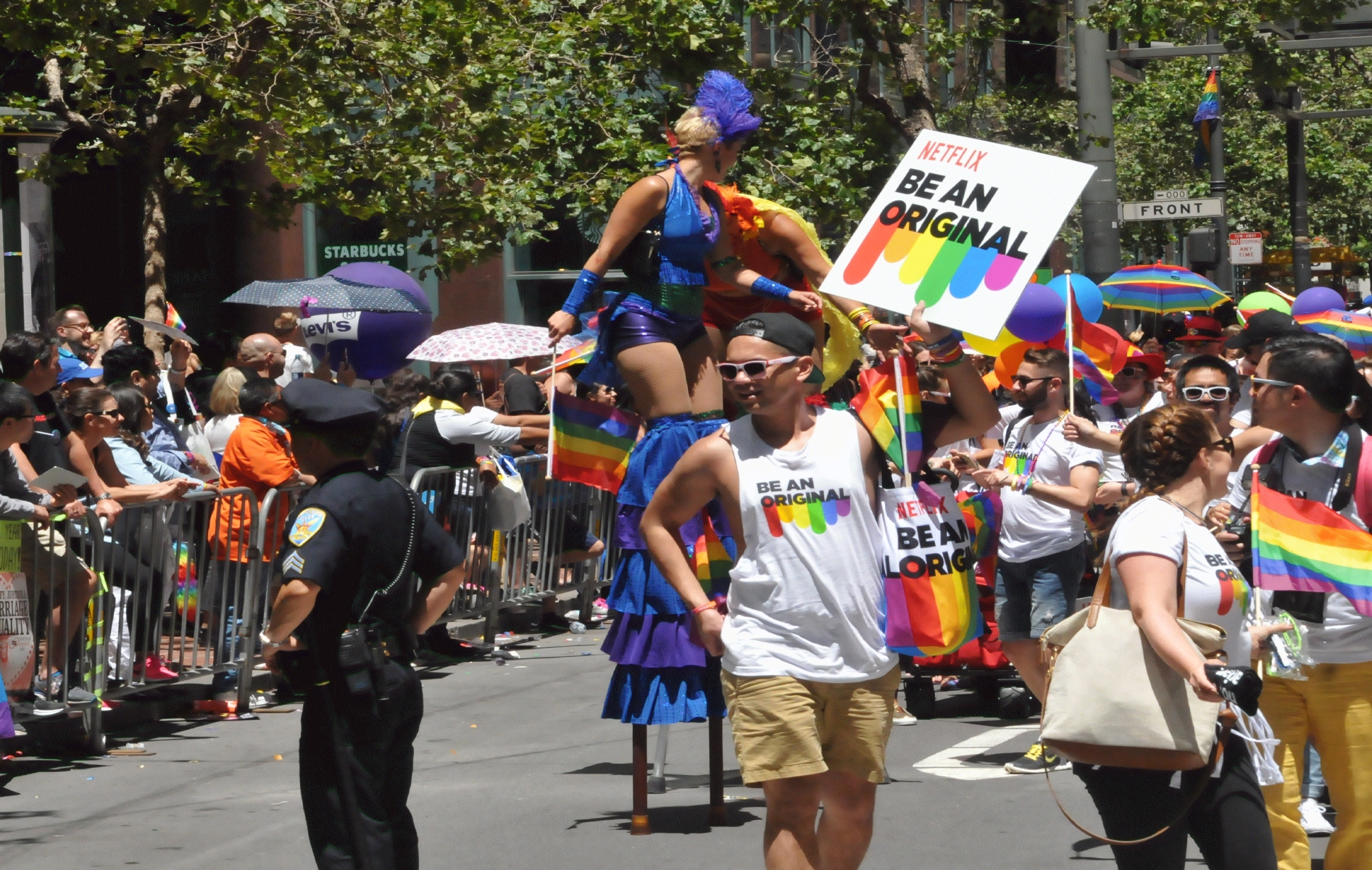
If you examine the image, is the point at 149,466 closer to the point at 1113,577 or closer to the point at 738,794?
the point at 738,794

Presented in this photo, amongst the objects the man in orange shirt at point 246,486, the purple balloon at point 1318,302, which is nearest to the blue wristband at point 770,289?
the man in orange shirt at point 246,486

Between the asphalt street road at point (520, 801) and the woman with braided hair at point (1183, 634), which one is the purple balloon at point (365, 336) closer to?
the asphalt street road at point (520, 801)

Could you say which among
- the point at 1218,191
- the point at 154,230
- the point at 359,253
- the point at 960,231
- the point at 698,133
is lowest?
the point at 960,231

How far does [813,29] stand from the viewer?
2920 centimetres

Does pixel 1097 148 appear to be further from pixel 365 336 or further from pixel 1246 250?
pixel 1246 250

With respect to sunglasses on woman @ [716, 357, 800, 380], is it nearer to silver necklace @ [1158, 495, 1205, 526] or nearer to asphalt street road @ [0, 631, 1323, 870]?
silver necklace @ [1158, 495, 1205, 526]

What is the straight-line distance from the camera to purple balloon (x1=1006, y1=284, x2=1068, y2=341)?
8.71 metres

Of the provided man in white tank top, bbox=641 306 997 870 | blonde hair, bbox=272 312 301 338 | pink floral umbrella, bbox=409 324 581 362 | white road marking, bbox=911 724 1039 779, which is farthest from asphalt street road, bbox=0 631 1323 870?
blonde hair, bbox=272 312 301 338

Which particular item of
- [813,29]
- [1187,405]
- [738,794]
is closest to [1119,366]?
[738,794]

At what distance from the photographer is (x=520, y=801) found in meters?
7.64

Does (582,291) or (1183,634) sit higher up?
(582,291)

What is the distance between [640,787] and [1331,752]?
264 cm

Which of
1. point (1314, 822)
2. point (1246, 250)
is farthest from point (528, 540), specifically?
point (1246, 250)

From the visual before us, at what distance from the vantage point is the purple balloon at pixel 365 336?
1267 centimetres
